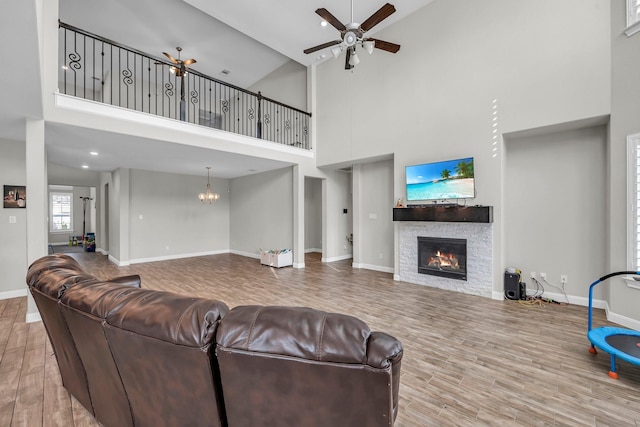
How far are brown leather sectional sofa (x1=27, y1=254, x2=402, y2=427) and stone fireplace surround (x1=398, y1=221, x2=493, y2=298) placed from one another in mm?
4195

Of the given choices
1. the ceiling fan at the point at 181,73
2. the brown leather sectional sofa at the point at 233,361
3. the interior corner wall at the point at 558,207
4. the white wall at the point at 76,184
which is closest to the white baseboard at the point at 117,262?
the white wall at the point at 76,184

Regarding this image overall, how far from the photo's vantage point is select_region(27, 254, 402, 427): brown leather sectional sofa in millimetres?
838

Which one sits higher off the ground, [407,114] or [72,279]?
[407,114]

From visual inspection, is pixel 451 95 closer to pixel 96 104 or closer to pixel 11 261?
pixel 96 104

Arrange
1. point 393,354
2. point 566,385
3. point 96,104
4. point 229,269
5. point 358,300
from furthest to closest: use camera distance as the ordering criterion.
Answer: point 229,269
point 358,300
point 96,104
point 566,385
point 393,354

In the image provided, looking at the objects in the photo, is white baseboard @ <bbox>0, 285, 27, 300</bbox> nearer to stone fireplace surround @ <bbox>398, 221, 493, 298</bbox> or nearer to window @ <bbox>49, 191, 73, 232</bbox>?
stone fireplace surround @ <bbox>398, 221, 493, 298</bbox>

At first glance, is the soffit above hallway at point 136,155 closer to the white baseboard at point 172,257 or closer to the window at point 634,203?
the white baseboard at point 172,257

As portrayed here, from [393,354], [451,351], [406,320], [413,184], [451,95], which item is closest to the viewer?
[393,354]

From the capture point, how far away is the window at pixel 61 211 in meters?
11.6

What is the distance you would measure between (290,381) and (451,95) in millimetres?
5186

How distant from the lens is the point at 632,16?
318 centimetres

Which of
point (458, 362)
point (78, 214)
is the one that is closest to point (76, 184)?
point (78, 214)

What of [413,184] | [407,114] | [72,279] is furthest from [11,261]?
[407,114]

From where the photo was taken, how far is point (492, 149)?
170 inches
